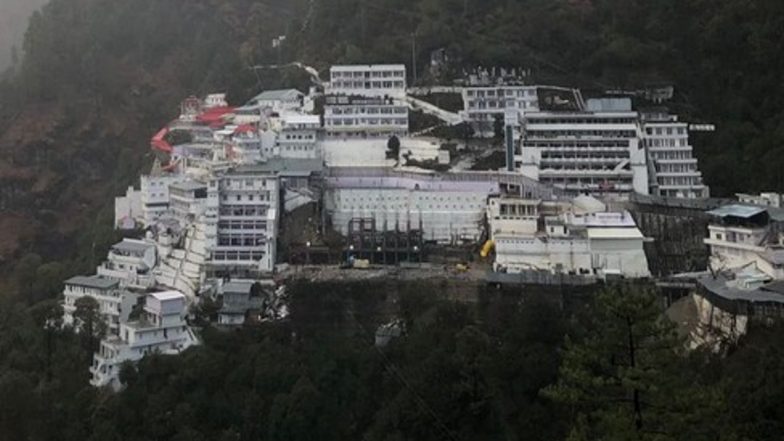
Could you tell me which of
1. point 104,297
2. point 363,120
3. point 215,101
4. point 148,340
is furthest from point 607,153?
point 215,101

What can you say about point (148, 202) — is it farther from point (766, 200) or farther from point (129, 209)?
point (766, 200)

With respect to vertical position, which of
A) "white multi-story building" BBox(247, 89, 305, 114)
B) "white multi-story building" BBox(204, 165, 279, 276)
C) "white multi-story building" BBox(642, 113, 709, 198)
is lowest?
"white multi-story building" BBox(204, 165, 279, 276)

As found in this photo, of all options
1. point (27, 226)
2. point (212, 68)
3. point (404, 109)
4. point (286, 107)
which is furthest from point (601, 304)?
point (212, 68)

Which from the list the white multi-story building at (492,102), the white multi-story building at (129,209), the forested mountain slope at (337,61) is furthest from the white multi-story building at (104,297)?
the white multi-story building at (492,102)

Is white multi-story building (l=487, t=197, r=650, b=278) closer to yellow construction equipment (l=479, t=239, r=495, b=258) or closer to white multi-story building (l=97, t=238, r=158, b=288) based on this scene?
yellow construction equipment (l=479, t=239, r=495, b=258)

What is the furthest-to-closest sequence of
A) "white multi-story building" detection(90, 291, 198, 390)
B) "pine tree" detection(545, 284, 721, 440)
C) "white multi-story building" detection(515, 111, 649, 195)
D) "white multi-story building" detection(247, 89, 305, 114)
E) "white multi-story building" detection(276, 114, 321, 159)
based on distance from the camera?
1. "white multi-story building" detection(247, 89, 305, 114)
2. "white multi-story building" detection(276, 114, 321, 159)
3. "white multi-story building" detection(515, 111, 649, 195)
4. "white multi-story building" detection(90, 291, 198, 390)
5. "pine tree" detection(545, 284, 721, 440)

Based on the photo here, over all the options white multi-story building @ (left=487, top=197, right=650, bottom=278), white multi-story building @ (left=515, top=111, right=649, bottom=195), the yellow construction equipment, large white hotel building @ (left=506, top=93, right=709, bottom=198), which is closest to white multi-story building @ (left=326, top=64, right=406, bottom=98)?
large white hotel building @ (left=506, top=93, right=709, bottom=198)

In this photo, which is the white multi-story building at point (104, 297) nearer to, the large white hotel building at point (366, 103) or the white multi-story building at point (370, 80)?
the large white hotel building at point (366, 103)
